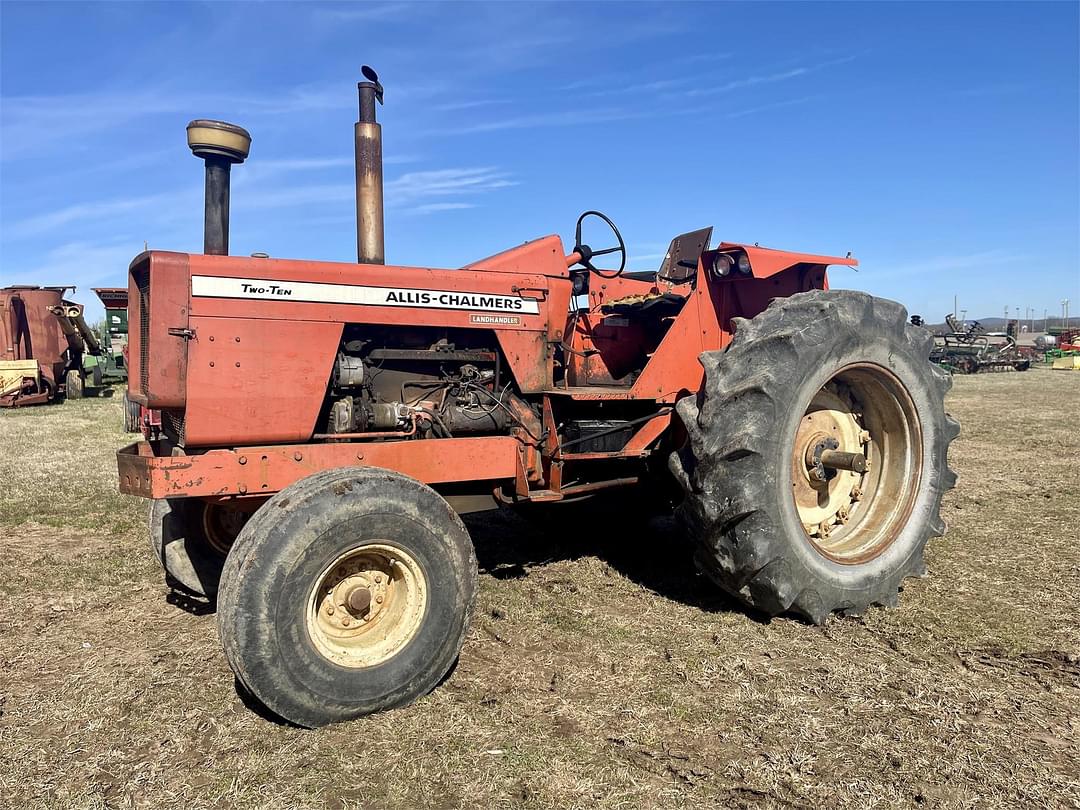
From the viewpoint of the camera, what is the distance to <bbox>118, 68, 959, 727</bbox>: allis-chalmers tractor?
333 cm

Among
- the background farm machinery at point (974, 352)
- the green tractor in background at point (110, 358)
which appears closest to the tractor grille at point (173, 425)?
the green tractor in background at point (110, 358)

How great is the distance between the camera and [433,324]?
166 inches

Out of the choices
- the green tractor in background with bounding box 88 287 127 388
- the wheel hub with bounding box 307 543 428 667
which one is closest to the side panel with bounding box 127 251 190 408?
the wheel hub with bounding box 307 543 428 667

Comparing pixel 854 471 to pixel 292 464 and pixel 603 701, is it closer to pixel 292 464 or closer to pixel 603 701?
pixel 603 701

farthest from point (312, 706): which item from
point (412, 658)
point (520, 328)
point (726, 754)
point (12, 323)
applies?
point (12, 323)

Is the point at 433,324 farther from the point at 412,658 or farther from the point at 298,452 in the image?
the point at 412,658

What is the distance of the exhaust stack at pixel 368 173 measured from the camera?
14.4 feet

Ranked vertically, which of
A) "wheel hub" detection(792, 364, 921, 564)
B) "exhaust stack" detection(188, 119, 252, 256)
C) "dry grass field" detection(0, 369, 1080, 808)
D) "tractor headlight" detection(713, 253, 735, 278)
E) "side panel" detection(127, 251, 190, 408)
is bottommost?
"dry grass field" detection(0, 369, 1080, 808)

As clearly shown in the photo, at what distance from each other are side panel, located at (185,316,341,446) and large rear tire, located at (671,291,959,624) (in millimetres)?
1903

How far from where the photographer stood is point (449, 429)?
14.2 ft

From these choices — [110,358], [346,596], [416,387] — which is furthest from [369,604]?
[110,358]

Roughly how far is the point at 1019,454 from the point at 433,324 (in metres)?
8.12

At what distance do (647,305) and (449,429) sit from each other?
1.68 metres

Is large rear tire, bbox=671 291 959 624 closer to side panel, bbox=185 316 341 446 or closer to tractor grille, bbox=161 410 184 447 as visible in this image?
side panel, bbox=185 316 341 446
